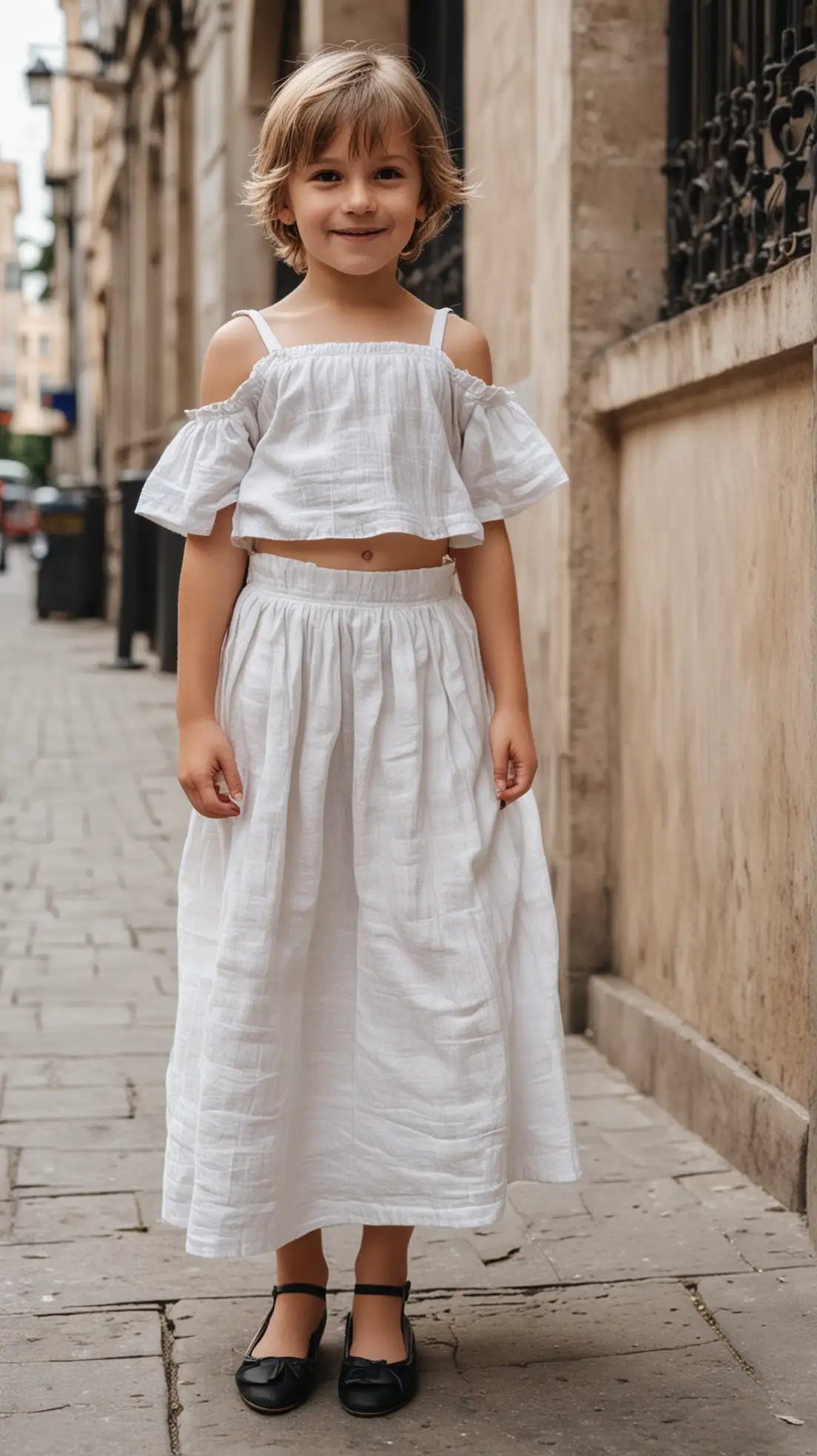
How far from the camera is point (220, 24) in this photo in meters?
11.9

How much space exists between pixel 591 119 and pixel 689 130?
25cm

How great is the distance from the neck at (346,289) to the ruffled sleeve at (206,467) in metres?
0.18

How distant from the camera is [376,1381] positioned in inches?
109

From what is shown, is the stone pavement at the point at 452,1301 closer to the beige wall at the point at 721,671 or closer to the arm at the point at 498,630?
the beige wall at the point at 721,671

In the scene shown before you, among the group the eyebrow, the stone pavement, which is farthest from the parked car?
the eyebrow

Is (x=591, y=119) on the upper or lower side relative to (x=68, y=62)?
lower

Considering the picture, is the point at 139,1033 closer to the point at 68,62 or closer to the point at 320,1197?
the point at 320,1197

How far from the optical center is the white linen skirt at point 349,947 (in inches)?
105

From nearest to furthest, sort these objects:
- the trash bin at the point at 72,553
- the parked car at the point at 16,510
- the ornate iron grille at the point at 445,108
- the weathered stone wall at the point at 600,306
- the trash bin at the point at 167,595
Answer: the weathered stone wall at the point at 600,306 < the ornate iron grille at the point at 445,108 < the trash bin at the point at 167,595 < the trash bin at the point at 72,553 < the parked car at the point at 16,510

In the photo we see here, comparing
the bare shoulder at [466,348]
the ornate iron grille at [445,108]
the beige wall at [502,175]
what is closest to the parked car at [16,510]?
the ornate iron grille at [445,108]

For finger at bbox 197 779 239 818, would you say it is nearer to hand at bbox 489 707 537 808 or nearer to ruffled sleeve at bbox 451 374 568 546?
hand at bbox 489 707 537 808

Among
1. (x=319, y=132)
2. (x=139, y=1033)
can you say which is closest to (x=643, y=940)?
(x=139, y=1033)

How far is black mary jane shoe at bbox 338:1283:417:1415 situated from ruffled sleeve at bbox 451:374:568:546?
3.66ft

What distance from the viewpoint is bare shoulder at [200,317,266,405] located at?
2723mm
